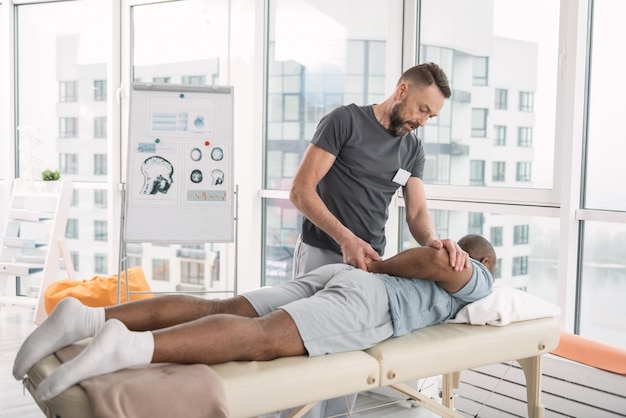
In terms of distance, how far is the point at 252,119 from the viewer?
14.0ft

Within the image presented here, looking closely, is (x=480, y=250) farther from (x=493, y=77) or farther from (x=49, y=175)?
(x=49, y=175)

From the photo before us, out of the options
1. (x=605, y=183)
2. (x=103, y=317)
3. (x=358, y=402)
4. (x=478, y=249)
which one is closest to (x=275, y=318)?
(x=103, y=317)

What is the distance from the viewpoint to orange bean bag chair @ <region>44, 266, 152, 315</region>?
3945 mm

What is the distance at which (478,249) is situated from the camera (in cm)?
220

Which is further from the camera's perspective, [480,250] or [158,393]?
[480,250]

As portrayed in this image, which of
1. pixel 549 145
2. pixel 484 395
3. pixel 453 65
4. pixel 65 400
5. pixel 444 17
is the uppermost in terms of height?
pixel 444 17

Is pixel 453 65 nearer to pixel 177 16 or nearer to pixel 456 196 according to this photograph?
pixel 456 196

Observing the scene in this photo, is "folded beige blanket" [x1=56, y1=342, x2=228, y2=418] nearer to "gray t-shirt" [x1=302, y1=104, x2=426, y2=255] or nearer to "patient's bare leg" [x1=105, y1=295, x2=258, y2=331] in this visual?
"patient's bare leg" [x1=105, y1=295, x2=258, y2=331]

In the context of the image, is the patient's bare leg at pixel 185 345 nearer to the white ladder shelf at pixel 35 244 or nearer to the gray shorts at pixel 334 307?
the gray shorts at pixel 334 307

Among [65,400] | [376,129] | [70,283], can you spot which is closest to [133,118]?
[70,283]

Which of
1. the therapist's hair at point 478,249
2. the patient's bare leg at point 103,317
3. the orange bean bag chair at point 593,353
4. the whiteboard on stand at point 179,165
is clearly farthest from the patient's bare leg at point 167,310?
the whiteboard on stand at point 179,165

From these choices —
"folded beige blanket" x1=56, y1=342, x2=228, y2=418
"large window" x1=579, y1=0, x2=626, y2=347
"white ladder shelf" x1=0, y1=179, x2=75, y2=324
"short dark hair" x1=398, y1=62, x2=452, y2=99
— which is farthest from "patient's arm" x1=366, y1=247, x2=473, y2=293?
"white ladder shelf" x1=0, y1=179, x2=75, y2=324

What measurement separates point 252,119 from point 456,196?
Result: 1486 mm

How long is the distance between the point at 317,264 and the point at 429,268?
0.52 metres
